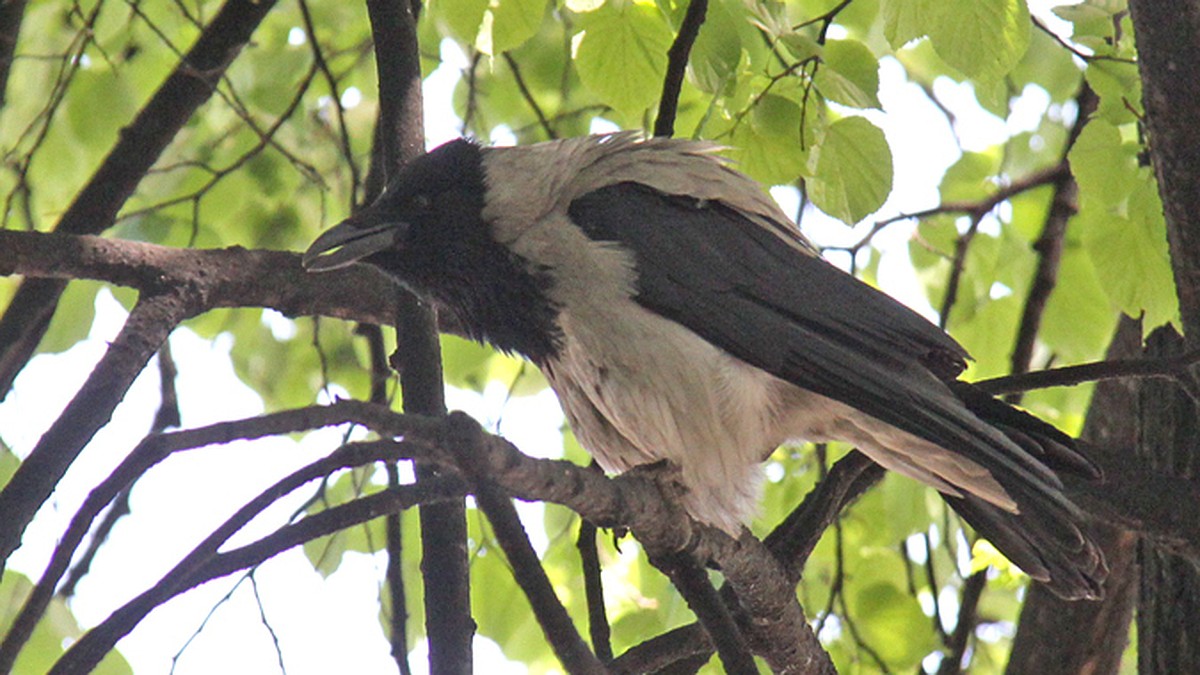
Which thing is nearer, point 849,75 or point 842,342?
point 842,342

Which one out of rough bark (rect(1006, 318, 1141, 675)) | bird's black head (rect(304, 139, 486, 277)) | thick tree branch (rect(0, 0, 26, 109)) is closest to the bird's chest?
bird's black head (rect(304, 139, 486, 277))

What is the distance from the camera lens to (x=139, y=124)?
4.24 m

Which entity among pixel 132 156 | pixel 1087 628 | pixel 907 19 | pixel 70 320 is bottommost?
pixel 1087 628

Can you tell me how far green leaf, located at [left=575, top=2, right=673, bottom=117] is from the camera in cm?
356

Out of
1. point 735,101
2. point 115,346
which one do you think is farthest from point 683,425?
point 115,346

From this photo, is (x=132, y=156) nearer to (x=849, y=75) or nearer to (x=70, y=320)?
(x=70, y=320)

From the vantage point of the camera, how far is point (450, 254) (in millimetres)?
3613

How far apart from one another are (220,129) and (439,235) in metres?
3.08

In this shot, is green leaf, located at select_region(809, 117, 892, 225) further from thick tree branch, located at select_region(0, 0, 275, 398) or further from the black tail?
thick tree branch, located at select_region(0, 0, 275, 398)

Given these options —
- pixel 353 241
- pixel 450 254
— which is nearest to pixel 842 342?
pixel 450 254

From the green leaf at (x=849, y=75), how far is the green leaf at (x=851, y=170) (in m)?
0.11

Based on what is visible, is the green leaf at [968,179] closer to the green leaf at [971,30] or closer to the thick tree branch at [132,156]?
the green leaf at [971,30]

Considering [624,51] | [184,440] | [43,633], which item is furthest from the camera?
[43,633]

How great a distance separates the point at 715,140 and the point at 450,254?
2.67 ft
